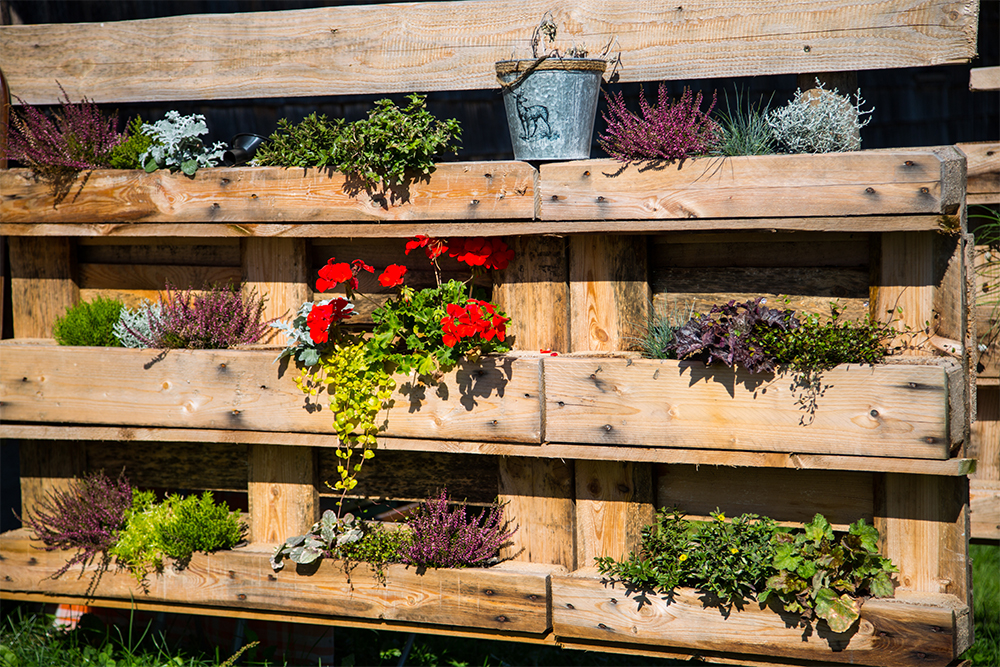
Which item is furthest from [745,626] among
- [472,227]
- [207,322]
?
[207,322]

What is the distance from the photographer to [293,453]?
3.75 metres

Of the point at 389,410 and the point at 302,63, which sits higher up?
the point at 302,63

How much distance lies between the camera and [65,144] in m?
3.72

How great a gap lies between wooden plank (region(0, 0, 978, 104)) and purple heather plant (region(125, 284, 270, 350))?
3.15 feet

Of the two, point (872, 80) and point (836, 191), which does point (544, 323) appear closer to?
point (836, 191)

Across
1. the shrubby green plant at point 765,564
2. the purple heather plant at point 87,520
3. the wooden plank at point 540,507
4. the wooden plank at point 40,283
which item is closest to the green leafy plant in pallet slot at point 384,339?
the wooden plank at point 540,507

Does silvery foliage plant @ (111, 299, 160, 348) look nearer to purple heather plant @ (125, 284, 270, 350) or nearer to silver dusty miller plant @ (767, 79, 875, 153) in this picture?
purple heather plant @ (125, 284, 270, 350)

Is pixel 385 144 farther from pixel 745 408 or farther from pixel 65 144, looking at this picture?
pixel 745 408

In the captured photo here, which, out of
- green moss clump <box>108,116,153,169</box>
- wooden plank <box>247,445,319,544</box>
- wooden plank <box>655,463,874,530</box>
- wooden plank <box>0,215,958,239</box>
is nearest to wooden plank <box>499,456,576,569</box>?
wooden plank <box>655,463,874,530</box>

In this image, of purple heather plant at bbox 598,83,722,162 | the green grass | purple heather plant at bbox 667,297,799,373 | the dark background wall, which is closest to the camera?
purple heather plant at bbox 667,297,799,373

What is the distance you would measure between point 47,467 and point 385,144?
249cm

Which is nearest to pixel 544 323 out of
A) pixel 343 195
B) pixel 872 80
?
pixel 343 195

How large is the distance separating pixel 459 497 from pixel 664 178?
1738 mm

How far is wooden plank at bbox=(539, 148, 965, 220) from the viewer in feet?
9.50
